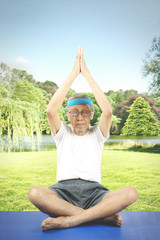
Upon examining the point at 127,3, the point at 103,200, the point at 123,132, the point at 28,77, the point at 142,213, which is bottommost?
the point at 142,213

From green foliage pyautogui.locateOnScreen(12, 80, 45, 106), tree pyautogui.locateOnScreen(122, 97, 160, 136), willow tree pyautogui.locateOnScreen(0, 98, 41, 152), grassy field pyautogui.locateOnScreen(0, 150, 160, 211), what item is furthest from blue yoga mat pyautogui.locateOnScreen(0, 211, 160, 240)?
green foliage pyautogui.locateOnScreen(12, 80, 45, 106)

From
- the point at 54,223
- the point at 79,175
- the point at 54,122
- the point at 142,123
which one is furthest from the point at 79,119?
the point at 142,123

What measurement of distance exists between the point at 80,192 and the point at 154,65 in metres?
2.83

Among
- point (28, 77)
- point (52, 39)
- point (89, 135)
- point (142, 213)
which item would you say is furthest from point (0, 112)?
point (142, 213)

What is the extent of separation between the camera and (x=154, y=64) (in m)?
3.79

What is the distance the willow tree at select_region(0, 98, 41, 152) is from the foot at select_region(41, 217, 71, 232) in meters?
2.52

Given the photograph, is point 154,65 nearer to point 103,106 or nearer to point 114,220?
point 103,106

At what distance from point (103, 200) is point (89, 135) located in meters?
0.46

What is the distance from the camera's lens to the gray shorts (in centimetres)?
156

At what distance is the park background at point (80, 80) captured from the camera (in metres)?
3.64

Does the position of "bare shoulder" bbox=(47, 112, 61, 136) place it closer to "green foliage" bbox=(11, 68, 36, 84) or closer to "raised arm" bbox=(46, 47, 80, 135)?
"raised arm" bbox=(46, 47, 80, 135)

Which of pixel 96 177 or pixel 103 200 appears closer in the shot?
pixel 103 200

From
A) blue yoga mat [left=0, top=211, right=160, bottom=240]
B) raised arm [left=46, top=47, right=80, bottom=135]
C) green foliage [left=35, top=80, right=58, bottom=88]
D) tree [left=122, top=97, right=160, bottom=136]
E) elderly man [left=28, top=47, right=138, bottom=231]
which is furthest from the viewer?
green foliage [left=35, top=80, right=58, bottom=88]

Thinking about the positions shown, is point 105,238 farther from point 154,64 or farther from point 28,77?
point 28,77
